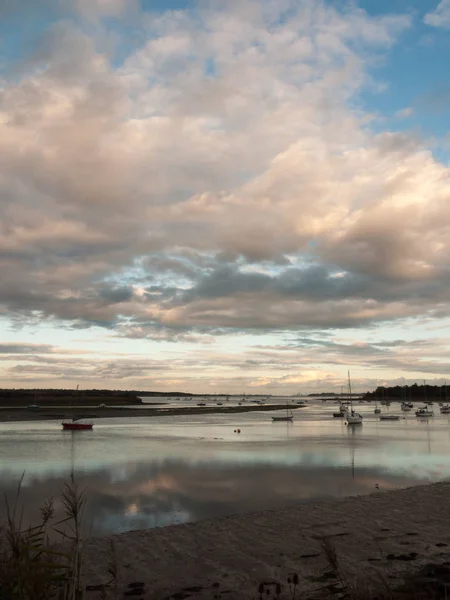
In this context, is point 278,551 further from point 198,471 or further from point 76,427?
point 76,427

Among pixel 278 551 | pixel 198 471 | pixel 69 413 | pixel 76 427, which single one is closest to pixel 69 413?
pixel 69 413

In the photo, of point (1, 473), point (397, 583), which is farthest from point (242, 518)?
point (1, 473)

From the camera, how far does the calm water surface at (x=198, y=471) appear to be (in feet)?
66.0

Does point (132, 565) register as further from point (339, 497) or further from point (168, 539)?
point (339, 497)

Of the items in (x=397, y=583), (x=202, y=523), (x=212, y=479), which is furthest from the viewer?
(x=212, y=479)

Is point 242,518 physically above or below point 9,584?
below

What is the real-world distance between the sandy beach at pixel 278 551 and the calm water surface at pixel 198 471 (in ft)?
6.75

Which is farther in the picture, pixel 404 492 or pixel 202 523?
pixel 404 492

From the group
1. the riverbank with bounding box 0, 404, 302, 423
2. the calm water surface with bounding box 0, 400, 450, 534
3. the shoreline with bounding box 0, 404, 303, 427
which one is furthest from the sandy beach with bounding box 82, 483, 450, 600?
the riverbank with bounding box 0, 404, 302, 423

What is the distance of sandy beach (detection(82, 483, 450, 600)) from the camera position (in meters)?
10.7

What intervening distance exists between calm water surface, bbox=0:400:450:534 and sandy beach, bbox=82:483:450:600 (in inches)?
81.0

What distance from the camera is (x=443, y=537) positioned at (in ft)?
46.8

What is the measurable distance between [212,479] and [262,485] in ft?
10.1

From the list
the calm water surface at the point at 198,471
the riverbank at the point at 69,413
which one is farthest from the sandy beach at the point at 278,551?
the riverbank at the point at 69,413
